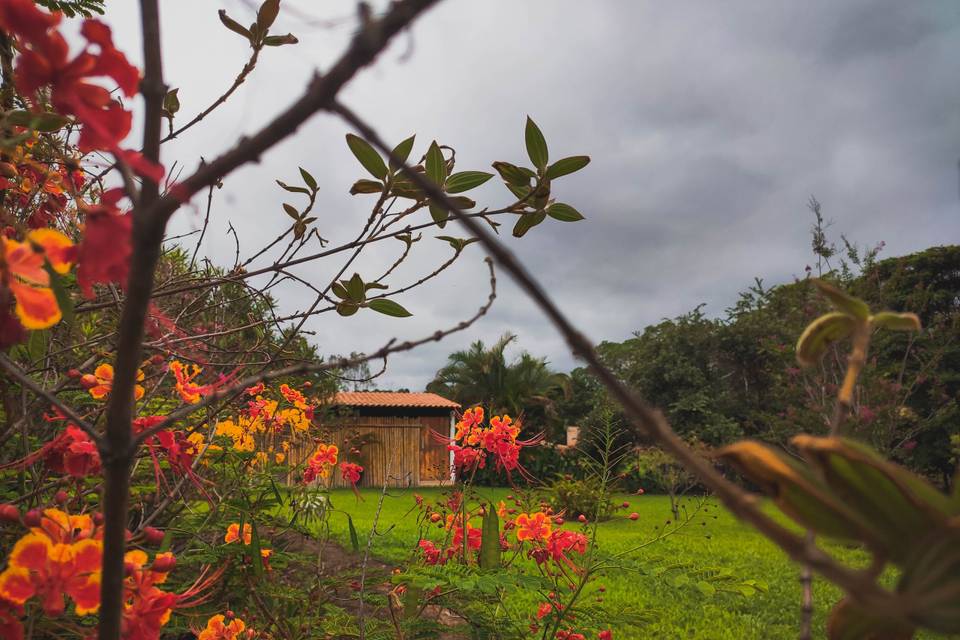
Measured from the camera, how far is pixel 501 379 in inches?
Result: 800

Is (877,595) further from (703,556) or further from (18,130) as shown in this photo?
(703,556)

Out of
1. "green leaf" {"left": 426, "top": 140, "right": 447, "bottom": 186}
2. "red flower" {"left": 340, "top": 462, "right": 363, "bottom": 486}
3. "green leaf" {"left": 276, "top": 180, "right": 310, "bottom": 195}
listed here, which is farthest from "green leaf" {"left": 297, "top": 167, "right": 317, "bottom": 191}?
"red flower" {"left": 340, "top": 462, "right": 363, "bottom": 486}

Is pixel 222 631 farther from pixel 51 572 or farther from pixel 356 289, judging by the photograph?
pixel 51 572

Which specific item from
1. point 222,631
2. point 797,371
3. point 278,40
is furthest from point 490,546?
point 797,371

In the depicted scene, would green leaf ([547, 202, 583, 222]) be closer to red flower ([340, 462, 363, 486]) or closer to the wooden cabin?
red flower ([340, 462, 363, 486])

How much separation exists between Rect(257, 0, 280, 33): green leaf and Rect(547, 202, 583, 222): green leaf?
2.27 ft

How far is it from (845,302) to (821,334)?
4 centimetres

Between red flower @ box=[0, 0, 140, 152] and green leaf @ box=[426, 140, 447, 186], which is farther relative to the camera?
green leaf @ box=[426, 140, 447, 186]

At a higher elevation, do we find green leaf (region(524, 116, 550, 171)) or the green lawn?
green leaf (region(524, 116, 550, 171))

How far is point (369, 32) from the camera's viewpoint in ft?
0.81

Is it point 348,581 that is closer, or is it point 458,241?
point 458,241

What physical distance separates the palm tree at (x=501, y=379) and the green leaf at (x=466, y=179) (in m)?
18.7

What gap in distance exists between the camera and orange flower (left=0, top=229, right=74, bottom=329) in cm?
45

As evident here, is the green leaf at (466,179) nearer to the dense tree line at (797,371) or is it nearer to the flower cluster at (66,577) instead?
the flower cluster at (66,577)
